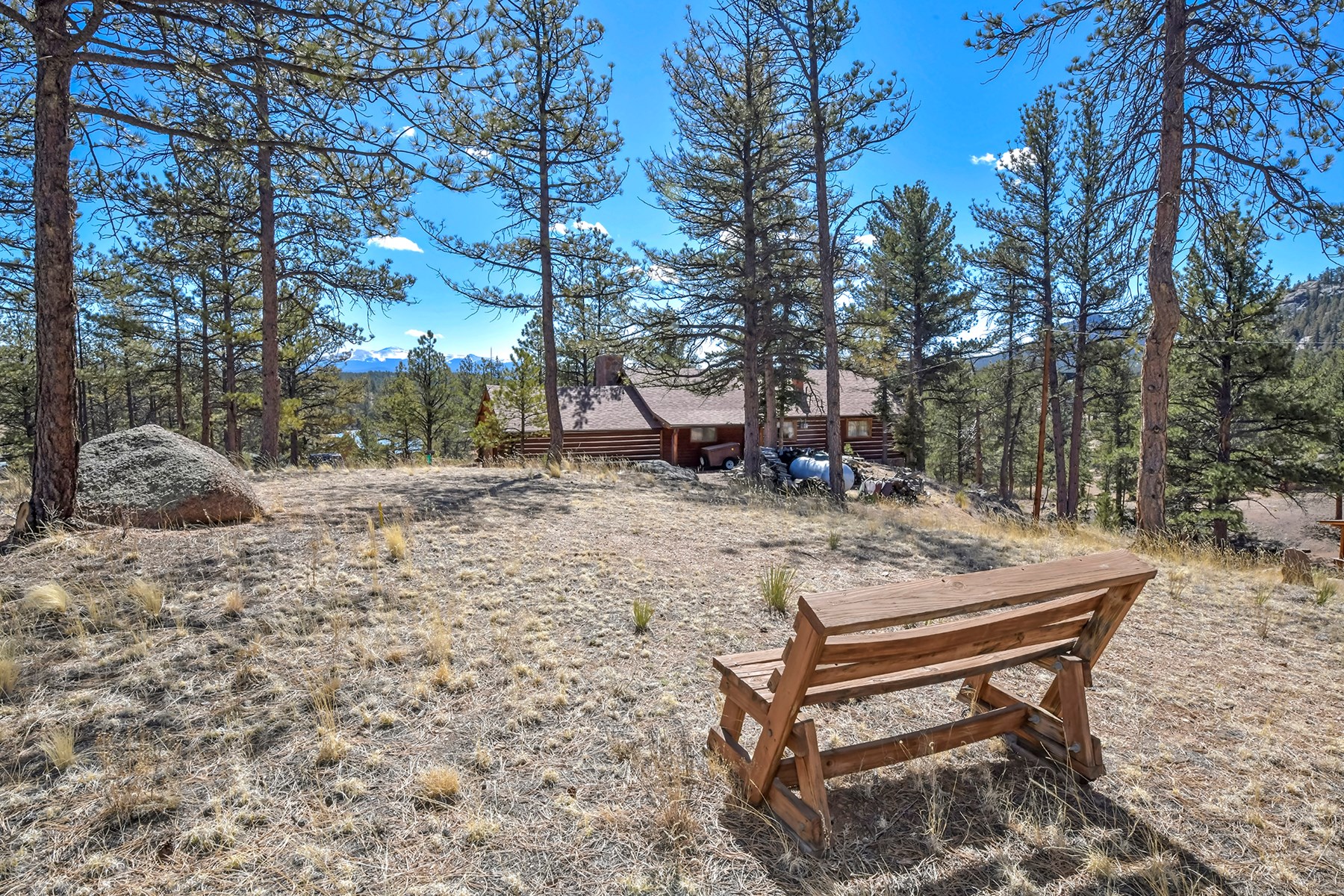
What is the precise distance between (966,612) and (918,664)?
0.46 m

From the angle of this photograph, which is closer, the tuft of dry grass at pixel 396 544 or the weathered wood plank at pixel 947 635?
the weathered wood plank at pixel 947 635

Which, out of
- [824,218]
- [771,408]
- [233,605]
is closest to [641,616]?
[233,605]

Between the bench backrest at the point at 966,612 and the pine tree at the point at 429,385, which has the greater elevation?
the pine tree at the point at 429,385

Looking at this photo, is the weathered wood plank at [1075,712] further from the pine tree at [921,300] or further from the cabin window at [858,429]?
the cabin window at [858,429]

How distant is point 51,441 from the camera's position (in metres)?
5.11

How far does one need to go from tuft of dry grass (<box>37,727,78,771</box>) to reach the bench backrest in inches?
122

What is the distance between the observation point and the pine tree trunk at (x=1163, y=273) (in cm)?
811

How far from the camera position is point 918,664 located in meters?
2.43

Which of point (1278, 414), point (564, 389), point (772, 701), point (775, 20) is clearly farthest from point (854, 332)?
point (564, 389)

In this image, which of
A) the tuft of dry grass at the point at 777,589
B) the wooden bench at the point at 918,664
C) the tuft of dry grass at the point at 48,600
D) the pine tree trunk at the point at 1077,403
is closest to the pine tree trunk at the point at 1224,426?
the pine tree trunk at the point at 1077,403

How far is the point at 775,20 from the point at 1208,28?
6.89 meters

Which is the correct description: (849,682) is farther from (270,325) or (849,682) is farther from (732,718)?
(270,325)

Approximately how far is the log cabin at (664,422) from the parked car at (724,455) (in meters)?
0.84

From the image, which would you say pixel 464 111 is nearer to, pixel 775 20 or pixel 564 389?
pixel 775 20
